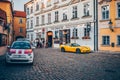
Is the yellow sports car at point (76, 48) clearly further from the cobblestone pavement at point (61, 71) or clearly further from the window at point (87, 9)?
the cobblestone pavement at point (61, 71)

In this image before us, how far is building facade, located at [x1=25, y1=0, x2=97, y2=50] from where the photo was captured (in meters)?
27.2

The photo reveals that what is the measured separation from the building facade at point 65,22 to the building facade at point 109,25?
136 cm

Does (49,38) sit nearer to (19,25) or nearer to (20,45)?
(20,45)

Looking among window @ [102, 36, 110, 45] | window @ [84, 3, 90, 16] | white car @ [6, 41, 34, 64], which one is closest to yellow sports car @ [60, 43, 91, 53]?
window @ [102, 36, 110, 45]

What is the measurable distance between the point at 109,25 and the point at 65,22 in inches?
413

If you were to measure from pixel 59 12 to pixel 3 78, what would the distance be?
2697 centimetres

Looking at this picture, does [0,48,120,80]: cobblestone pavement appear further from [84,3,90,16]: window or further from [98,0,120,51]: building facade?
[84,3,90,16]: window

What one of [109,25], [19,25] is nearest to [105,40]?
[109,25]

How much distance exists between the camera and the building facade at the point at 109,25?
23.3 metres

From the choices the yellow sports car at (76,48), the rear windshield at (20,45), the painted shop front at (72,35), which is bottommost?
the yellow sports car at (76,48)

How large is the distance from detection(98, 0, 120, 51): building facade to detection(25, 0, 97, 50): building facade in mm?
1361

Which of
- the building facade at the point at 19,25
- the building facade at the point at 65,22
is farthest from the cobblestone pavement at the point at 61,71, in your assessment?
the building facade at the point at 19,25

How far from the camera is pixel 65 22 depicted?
1282 inches

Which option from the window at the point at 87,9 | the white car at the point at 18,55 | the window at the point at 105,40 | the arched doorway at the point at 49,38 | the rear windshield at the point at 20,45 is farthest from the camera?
the arched doorway at the point at 49,38
